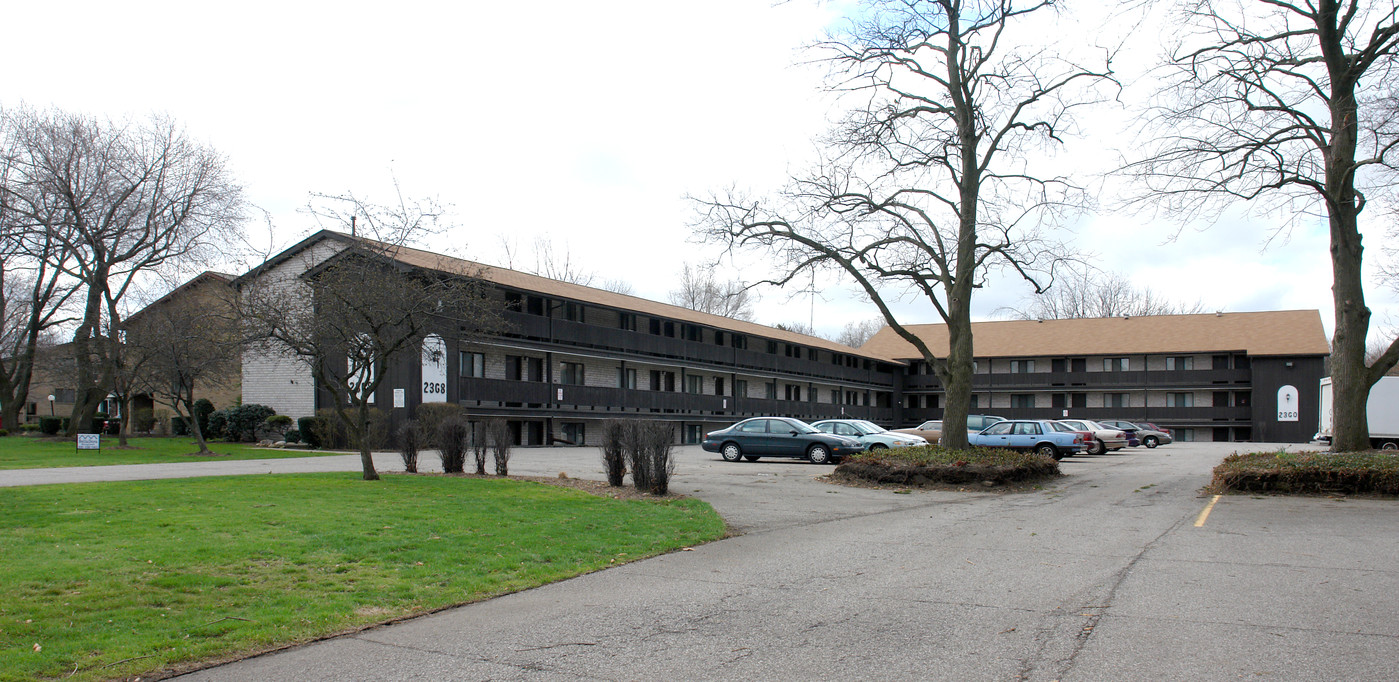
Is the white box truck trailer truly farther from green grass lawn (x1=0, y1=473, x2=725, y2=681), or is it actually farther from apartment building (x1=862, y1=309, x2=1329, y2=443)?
green grass lawn (x1=0, y1=473, x2=725, y2=681)

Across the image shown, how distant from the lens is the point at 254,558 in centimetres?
807

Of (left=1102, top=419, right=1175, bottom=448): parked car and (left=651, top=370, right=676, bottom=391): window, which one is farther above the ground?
(left=651, top=370, right=676, bottom=391): window

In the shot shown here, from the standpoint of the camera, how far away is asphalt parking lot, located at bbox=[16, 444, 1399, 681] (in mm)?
5176

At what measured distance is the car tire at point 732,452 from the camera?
26.4 m

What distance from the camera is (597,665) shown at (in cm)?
525

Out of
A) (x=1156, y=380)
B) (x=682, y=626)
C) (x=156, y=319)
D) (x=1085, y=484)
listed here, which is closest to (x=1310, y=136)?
(x=1085, y=484)

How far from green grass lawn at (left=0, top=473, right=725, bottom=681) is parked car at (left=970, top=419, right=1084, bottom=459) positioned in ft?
59.0

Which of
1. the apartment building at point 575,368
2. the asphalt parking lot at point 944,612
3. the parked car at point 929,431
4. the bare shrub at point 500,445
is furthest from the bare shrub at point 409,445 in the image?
the parked car at point 929,431

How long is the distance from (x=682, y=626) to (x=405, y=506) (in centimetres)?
707

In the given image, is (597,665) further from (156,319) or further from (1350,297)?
(156,319)

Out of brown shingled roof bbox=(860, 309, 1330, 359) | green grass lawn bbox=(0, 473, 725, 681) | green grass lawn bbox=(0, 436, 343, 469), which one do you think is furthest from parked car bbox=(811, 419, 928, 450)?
brown shingled roof bbox=(860, 309, 1330, 359)

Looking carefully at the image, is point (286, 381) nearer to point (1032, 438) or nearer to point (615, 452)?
point (615, 452)

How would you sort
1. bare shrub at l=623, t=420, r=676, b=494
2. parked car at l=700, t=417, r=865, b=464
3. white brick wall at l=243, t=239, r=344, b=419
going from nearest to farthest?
bare shrub at l=623, t=420, r=676, b=494, parked car at l=700, t=417, r=865, b=464, white brick wall at l=243, t=239, r=344, b=419

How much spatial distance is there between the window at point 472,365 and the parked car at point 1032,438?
19.0m
